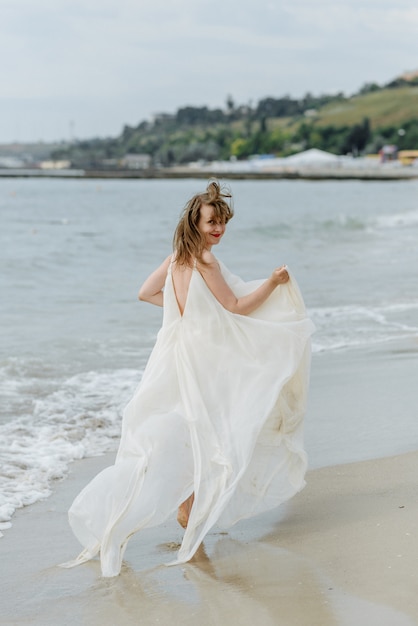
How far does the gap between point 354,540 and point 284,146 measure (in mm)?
175909

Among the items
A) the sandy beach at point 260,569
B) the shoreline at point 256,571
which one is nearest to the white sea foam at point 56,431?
the sandy beach at point 260,569

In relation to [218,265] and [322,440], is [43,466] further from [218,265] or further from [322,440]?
[218,265]

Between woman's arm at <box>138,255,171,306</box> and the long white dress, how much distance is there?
0.08 meters

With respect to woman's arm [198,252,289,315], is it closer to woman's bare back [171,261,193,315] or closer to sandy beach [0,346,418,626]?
woman's bare back [171,261,193,315]

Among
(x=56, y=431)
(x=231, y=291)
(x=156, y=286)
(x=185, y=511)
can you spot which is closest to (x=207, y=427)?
(x=185, y=511)

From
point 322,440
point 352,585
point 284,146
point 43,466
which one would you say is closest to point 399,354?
point 322,440

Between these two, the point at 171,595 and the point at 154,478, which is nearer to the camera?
the point at 171,595

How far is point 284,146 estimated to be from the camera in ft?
581

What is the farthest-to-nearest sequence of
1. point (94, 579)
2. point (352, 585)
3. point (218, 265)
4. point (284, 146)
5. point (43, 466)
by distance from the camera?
point (284, 146)
point (43, 466)
point (218, 265)
point (94, 579)
point (352, 585)

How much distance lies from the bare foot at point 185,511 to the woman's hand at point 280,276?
41.3 inches

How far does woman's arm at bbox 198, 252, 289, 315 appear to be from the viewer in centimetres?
448

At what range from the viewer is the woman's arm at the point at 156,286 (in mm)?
4652

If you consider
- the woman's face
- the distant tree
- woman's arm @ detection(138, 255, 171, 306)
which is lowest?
the distant tree

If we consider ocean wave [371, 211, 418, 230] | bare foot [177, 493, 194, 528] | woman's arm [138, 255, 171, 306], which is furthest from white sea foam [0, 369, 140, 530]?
ocean wave [371, 211, 418, 230]
